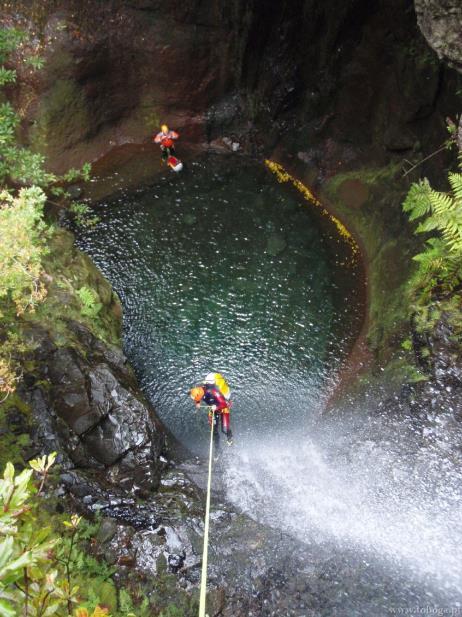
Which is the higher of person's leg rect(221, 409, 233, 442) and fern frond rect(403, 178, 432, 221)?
fern frond rect(403, 178, 432, 221)

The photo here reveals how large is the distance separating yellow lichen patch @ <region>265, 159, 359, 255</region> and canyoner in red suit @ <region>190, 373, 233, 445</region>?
277 inches

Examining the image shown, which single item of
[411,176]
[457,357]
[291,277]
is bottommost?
[457,357]

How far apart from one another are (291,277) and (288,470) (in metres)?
5.72

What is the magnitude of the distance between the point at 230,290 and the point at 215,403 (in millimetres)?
4122

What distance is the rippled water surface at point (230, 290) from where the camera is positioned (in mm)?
10602

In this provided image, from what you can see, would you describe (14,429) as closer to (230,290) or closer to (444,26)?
(230,290)

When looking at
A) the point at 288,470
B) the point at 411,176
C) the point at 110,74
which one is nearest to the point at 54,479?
the point at 288,470

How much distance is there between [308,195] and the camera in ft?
51.0

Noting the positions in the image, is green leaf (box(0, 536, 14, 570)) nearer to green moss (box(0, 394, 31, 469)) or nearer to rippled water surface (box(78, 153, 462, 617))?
green moss (box(0, 394, 31, 469))

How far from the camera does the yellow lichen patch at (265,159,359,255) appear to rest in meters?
14.2

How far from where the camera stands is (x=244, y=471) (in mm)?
9273

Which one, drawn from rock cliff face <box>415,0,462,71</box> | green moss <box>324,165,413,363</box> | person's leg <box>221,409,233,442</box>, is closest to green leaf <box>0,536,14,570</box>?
person's leg <box>221,409,233,442</box>

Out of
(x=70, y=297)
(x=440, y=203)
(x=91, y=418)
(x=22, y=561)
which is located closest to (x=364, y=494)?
(x=91, y=418)

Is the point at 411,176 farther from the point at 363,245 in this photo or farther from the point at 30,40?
the point at 30,40
